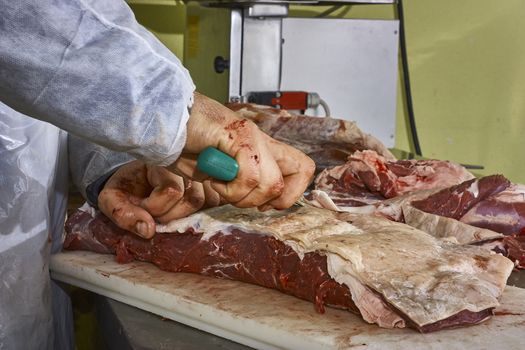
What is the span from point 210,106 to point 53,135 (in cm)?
85

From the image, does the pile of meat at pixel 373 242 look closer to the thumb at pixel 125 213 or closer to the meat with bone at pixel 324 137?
the thumb at pixel 125 213

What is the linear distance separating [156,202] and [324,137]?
91 centimetres

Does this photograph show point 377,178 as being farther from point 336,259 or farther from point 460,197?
point 336,259

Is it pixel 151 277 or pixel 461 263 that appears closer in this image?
pixel 461 263

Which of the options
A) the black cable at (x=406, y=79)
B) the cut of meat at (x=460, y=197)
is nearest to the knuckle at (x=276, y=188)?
the cut of meat at (x=460, y=197)

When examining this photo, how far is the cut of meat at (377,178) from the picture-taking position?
→ 2441mm

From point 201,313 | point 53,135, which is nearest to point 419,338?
point 201,313

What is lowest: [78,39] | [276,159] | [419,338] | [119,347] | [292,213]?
[119,347]

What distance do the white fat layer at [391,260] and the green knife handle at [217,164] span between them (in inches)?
12.7

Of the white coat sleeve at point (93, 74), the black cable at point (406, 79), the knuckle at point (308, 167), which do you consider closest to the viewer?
the white coat sleeve at point (93, 74)

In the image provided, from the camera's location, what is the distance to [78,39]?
56.0 inches

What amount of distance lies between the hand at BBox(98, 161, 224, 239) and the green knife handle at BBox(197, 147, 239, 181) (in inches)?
18.1

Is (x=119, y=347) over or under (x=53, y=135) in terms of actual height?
under

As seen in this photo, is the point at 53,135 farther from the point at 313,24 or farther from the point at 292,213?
the point at 313,24
